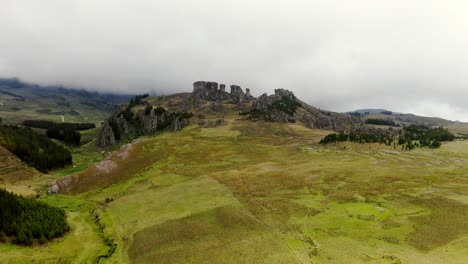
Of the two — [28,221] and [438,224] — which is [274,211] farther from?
[28,221]

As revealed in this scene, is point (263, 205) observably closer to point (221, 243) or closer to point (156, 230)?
point (221, 243)

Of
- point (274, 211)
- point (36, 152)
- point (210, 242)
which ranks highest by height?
point (274, 211)

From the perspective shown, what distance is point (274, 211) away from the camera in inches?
2638

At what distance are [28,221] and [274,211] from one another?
51.1 m

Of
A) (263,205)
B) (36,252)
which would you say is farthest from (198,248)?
(36,252)

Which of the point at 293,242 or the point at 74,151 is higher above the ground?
the point at 293,242

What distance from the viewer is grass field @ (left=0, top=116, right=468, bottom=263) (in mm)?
49406

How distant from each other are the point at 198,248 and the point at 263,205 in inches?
913

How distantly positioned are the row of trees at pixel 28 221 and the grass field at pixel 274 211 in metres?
2.76

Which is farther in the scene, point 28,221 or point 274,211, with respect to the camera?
point 274,211

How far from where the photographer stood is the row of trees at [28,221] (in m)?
57.3

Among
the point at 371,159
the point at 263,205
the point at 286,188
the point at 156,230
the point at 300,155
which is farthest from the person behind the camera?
the point at 300,155

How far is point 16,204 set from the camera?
65.2 m

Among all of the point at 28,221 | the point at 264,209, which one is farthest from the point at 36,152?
the point at 264,209
